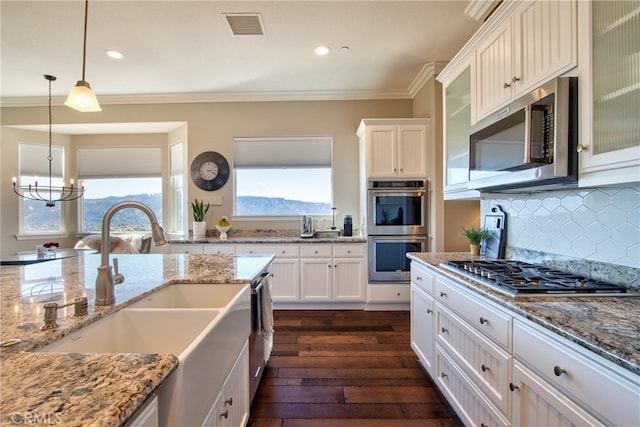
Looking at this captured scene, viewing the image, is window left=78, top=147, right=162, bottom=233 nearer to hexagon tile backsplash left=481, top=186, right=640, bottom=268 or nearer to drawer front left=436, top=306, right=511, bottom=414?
drawer front left=436, top=306, right=511, bottom=414

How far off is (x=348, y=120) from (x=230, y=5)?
6.85 ft

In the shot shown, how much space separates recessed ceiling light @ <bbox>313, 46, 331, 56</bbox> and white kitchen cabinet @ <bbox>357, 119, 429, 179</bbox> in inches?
35.2

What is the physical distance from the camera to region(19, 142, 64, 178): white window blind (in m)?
4.39

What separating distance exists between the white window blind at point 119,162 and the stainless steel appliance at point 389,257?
3746 millimetres

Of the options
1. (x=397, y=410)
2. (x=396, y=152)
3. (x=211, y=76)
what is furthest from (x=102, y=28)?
(x=397, y=410)

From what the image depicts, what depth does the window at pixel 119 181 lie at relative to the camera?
4691 mm

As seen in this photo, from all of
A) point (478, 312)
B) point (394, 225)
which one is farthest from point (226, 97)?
point (478, 312)

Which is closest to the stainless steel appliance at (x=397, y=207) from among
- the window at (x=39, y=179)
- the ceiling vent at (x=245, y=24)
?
the ceiling vent at (x=245, y=24)

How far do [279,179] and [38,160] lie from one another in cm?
391

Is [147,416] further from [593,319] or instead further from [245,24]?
[245,24]

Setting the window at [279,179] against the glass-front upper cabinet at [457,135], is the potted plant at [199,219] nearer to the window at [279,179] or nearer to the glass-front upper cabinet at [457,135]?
the window at [279,179]

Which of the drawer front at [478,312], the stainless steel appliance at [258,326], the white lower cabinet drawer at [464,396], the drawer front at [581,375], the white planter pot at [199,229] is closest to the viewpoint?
the drawer front at [581,375]

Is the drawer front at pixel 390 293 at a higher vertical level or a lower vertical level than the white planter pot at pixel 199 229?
lower

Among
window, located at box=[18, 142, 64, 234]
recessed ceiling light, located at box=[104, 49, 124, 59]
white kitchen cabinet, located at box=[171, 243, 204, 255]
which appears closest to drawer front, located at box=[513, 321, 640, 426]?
white kitchen cabinet, located at box=[171, 243, 204, 255]
